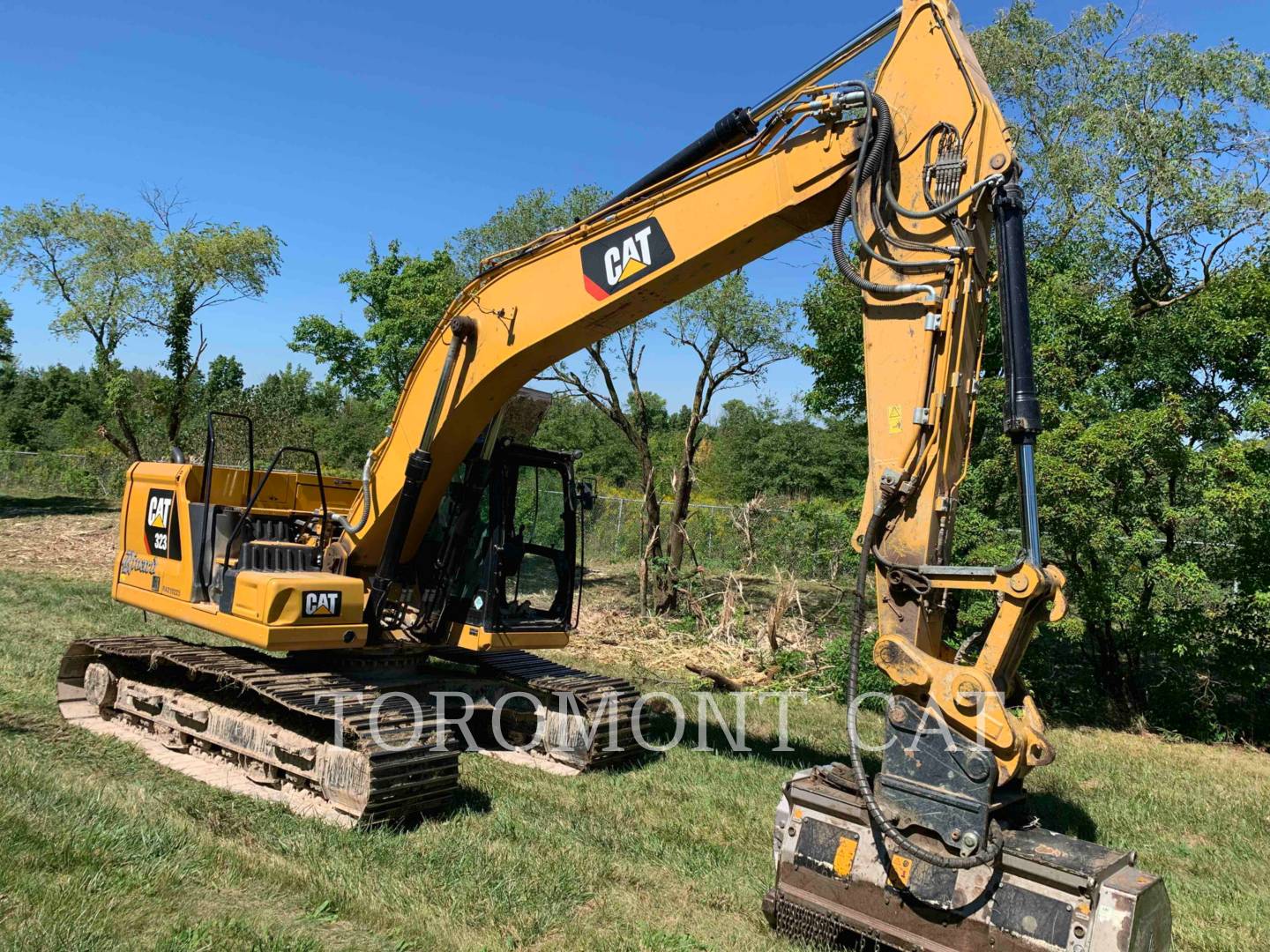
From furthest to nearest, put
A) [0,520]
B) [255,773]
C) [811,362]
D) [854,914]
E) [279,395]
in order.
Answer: [279,395], [0,520], [811,362], [255,773], [854,914]

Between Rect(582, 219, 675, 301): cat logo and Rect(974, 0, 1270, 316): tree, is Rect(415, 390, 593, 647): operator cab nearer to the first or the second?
Rect(582, 219, 675, 301): cat logo

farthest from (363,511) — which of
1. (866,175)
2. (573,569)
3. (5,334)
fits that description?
(5,334)

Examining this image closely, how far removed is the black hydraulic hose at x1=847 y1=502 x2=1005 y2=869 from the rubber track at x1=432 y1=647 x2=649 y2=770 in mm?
3127

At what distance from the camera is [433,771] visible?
20.0ft

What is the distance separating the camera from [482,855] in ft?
17.7

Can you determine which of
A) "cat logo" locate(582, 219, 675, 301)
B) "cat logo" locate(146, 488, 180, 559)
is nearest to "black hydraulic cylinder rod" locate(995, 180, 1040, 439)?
"cat logo" locate(582, 219, 675, 301)

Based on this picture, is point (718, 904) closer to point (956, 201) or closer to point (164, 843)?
point (164, 843)

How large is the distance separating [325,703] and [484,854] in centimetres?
182

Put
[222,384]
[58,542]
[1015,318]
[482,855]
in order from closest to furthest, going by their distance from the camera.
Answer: [1015,318] < [482,855] < [58,542] < [222,384]

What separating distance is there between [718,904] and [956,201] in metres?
3.79

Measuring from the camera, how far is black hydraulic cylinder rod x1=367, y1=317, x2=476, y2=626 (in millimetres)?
6977

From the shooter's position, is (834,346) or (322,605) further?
(834,346)

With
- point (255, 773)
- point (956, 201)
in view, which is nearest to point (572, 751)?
point (255, 773)

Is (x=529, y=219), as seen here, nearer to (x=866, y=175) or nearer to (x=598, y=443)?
(x=866, y=175)
